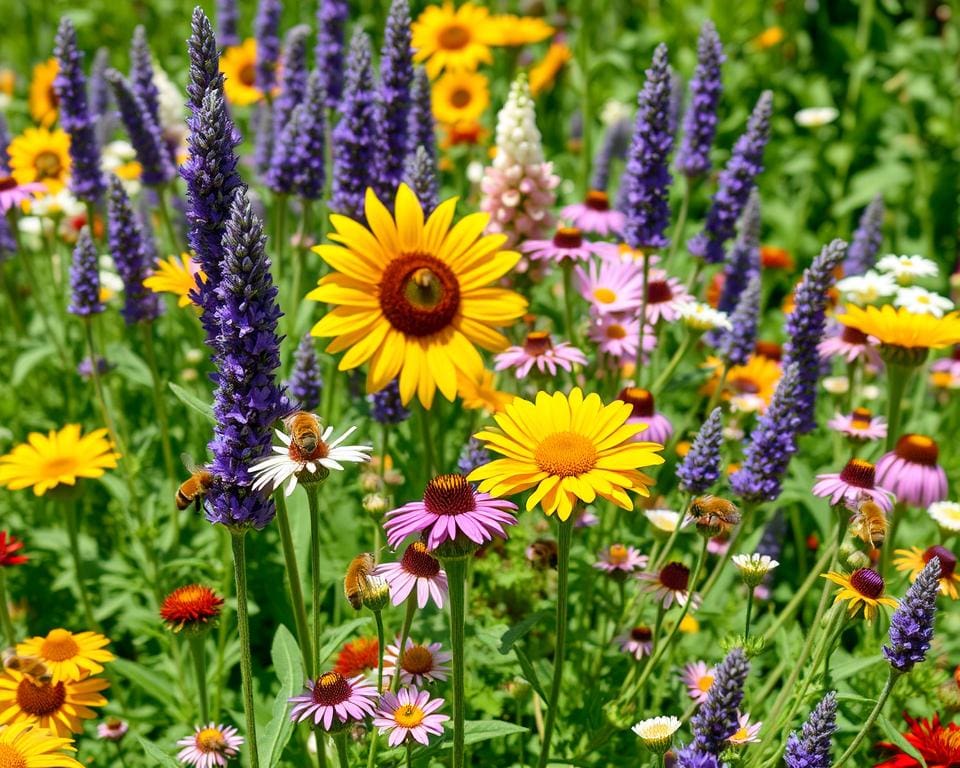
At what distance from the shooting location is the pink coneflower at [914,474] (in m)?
3.82

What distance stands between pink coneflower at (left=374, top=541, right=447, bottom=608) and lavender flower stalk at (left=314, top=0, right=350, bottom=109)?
10.8 ft

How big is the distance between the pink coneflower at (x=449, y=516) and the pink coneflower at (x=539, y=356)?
1261 millimetres

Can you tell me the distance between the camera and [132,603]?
4.31 meters

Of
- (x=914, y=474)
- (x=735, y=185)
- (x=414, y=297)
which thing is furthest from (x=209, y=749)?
(x=735, y=185)

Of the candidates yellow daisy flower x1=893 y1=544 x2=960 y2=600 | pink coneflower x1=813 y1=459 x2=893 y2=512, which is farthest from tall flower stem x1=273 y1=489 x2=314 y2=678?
yellow daisy flower x1=893 y1=544 x2=960 y2=600

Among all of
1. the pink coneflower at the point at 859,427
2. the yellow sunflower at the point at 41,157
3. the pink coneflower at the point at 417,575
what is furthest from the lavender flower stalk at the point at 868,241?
the yellow sunflower at the point at 41,157

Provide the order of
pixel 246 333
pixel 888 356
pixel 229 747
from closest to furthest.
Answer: pixel 246 333 → pixel 229 747 → pixel 888 356

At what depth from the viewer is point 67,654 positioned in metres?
3.11

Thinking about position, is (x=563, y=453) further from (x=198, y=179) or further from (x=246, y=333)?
(x=198, y=179)

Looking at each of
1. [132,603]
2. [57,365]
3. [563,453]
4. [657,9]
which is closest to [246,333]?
[563,453]

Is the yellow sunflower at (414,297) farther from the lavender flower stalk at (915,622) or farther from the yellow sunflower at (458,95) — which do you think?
the yellow sunflower at (458,95)

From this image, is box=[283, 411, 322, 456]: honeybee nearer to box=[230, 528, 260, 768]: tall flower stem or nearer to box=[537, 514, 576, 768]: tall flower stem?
box=[230, 528, 260, 768]: tall flower stem

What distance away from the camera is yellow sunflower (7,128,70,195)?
236 inches

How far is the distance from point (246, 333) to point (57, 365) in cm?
410
